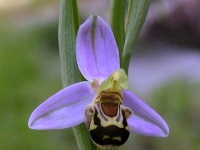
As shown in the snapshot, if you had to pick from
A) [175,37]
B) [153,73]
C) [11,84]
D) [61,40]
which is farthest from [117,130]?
[175,37]

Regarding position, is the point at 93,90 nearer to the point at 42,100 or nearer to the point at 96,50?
the point at 96,50

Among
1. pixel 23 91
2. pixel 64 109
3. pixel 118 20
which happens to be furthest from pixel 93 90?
pixel 23 91

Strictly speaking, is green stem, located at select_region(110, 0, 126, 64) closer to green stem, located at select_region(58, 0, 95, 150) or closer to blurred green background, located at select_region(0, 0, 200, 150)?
green stem, located at select_region(58, 0, 95, 150)

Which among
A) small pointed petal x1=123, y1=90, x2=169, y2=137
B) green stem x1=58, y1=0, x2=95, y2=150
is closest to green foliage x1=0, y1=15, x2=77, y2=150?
green stem x1=58, y1=0, x2=95, y2=150

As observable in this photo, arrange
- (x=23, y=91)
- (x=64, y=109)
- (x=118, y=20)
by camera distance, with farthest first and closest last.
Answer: (x=23, y=91) < (x=118, y=20) < (x=64, y=109)

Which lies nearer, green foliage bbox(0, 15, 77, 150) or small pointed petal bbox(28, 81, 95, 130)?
small pointed petal bbox(28, 81, 95, 130)

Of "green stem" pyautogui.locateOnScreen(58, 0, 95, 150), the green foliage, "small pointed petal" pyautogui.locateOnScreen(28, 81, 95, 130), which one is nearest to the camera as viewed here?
"small pointed petal" pyautogui.locateOnScreen(28, 81, 95, 130)

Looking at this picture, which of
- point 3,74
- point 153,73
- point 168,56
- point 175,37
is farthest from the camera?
point 175,37

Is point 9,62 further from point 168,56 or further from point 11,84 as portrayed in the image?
point 168,56
